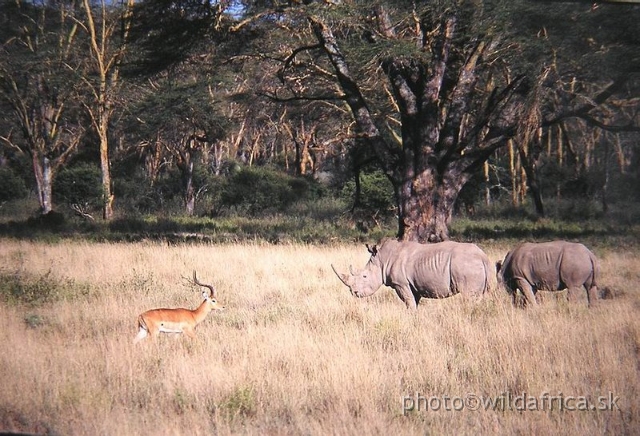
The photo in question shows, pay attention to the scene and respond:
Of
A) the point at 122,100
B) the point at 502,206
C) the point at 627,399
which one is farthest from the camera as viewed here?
the point at 502,206

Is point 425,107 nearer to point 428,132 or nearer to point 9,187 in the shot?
point 428,132

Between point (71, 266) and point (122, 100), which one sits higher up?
point (122, 100)

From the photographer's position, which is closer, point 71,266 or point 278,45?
point 71,266

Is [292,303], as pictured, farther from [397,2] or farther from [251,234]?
[251,234]

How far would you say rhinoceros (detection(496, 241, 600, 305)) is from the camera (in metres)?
8.50

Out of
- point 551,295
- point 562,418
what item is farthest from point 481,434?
point 551,295

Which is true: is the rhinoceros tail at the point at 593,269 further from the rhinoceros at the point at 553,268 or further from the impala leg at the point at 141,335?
the impala leg at the point at 141,335

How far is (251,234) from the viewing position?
21.0 metres

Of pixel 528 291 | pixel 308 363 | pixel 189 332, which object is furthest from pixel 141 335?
pixel 528 291

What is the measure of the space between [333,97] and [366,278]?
6.79 metres

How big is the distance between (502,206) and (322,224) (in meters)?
9.88

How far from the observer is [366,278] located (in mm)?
9641

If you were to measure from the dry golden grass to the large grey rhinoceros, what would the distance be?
231mm

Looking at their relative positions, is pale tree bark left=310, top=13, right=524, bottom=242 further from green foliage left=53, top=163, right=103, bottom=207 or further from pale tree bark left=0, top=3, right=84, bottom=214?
green foliage left=53, top=163, right=103, bottom=207
